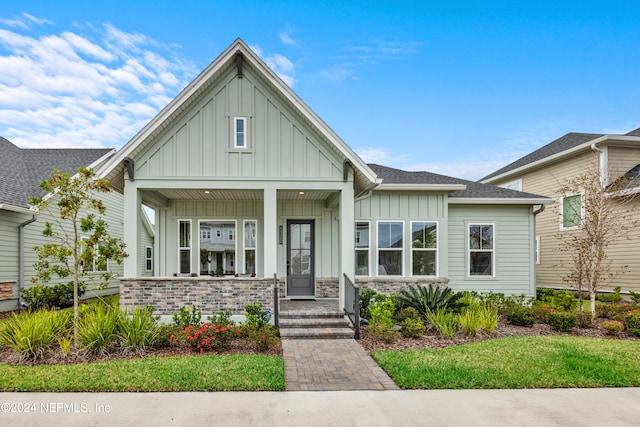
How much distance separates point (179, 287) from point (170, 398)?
14.9 feet

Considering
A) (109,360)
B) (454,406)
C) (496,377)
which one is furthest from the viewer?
(109,360)

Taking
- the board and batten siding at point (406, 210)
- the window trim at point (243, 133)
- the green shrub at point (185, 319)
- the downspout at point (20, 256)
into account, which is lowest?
the green shrub at point (185, 319)

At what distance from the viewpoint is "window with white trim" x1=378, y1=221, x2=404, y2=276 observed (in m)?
12.1

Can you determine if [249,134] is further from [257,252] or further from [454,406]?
[454,406]

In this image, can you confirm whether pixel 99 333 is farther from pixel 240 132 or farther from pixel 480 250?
pixel 480 250

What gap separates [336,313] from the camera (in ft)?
30.4

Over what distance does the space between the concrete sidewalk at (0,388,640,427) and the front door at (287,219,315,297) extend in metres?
6.88

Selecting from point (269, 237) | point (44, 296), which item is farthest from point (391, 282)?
point (44, 296)

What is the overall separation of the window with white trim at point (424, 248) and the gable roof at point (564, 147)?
749 centimetres

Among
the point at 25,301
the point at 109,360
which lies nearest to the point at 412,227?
the point at 109,360

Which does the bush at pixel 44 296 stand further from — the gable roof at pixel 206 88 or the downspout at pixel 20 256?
the gable roof at pixel 206 88

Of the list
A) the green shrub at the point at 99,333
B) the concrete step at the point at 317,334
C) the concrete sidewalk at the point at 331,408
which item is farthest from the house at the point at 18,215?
the concrete step at the point at 317,334

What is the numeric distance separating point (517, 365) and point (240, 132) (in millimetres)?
7552

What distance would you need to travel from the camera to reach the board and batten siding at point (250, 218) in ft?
39.1
